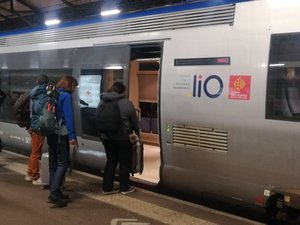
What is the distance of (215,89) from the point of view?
5.08m

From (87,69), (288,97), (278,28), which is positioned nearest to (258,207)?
(288,97)

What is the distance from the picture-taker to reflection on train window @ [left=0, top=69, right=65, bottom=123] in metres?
8.51

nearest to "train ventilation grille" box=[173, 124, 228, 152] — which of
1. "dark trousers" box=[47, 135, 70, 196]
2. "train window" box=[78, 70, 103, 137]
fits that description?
"dark trousers" box=[47, 135, 70, 196]

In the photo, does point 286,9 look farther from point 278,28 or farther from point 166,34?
point 166,34

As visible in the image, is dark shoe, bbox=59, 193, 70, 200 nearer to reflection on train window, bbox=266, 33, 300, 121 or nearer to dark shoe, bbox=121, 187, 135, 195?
dark shoe, bbox=121, 187, 135, 195

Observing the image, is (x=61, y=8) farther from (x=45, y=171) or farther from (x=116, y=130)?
(x=116, y=130)

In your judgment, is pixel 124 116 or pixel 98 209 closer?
pixel 98 209

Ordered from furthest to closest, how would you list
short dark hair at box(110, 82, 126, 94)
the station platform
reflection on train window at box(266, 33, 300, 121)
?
1. short dark hair at box(110, 82, 126, 94)
2. the station platform
3. reflection on train window at box(266, 33, 300, 121)

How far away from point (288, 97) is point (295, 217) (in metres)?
1.18

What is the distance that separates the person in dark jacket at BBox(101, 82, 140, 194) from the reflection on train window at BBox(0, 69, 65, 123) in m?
2.47

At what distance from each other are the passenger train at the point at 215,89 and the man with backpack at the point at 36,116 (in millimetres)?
694

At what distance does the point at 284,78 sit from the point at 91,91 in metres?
3.33

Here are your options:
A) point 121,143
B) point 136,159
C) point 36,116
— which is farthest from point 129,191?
point 36,116

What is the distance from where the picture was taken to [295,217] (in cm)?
421
